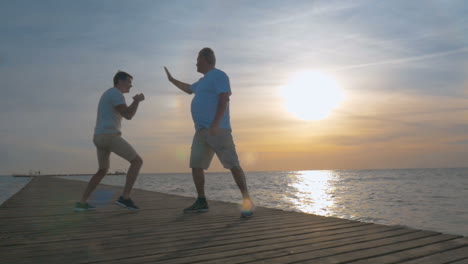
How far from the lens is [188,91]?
5.70 m

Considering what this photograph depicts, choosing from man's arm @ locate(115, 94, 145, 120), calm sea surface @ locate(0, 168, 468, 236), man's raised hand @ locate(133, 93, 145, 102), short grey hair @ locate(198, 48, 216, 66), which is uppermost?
short grey hair @ locate(198, 48, 216, 66)

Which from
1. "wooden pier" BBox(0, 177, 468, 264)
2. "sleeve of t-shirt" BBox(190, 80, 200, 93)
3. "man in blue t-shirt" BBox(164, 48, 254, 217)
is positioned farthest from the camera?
"sleeve of t-shirt" BBox(190, 80, 200, 93)

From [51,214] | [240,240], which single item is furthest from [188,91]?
[240,240]

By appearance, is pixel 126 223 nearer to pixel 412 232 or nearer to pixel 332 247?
pixel 332 247

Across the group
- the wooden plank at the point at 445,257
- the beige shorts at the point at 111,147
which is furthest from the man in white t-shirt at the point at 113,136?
the wooden plank at the point at 445,257

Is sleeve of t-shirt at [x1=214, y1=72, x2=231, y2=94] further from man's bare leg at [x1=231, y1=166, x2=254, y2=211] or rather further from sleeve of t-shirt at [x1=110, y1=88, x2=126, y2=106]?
sleeve of t-shirt at [x1=110, y1=88, x2=126, y2=106]

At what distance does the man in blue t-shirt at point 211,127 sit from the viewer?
15.8ft

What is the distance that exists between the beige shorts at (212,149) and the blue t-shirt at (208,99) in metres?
0.12

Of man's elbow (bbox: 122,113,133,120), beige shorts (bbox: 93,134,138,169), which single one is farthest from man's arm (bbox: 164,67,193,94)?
beige shorts (bbox: 93,134,138,169)

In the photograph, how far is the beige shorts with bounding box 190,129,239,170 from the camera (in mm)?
4867

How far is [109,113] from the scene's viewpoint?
5.42 m

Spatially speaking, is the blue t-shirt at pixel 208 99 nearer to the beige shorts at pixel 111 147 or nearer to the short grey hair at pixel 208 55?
the short grey hair at pixel 208 55

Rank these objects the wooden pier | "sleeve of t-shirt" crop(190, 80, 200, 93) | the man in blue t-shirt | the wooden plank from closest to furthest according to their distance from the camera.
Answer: the wooden plank → the wooden pier → the man in blue t-shirt → "sleeve of t-shirt" crop(190, 80, 200, 93)

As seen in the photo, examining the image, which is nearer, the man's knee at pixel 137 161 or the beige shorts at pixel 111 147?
the beige shorts at pixel 111 147
